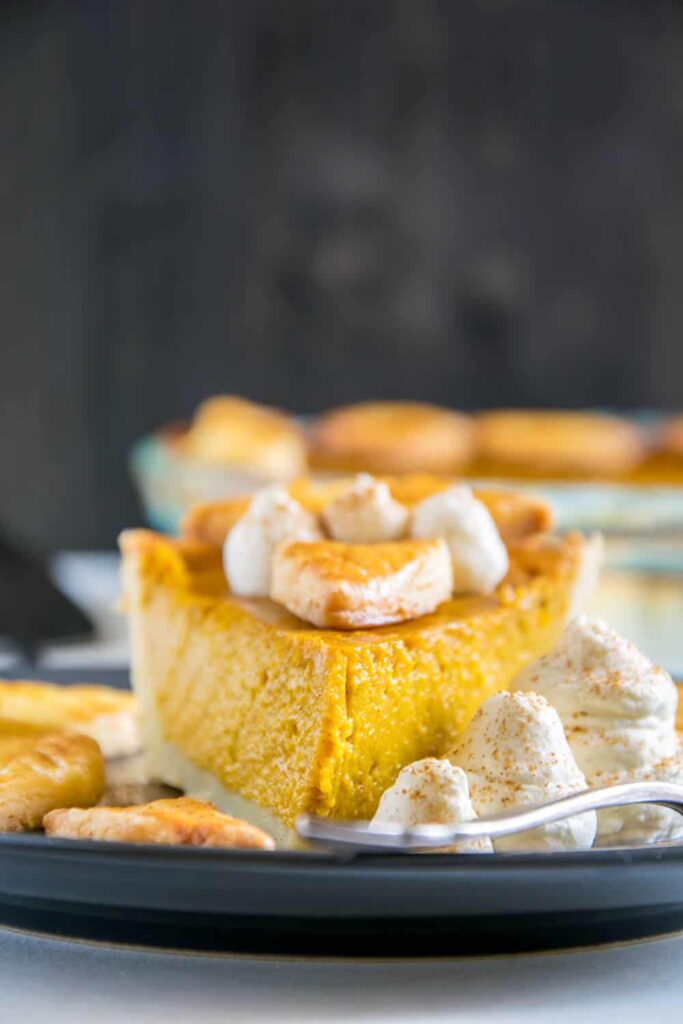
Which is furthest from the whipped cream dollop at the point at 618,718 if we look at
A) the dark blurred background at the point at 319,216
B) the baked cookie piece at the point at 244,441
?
the dark blurred background at the point at 319,216

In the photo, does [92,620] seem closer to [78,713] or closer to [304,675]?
[78,713]

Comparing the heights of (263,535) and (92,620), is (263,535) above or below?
above

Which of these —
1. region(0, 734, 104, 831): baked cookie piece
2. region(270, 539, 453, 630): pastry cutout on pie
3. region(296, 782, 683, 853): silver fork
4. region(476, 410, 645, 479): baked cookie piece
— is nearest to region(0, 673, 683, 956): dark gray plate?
region(296, 782, 683, 853): silver fork

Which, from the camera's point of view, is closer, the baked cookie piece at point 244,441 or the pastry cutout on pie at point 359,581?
the pastry cutout on pie at point 359,581

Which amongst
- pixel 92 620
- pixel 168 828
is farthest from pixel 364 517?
pixel 92 620

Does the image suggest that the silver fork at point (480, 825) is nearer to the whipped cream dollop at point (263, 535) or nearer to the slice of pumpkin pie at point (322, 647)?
the slice of pumpkin pie at point (322, 647)

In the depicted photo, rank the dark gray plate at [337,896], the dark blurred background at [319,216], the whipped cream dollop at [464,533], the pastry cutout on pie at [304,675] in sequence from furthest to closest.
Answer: the dark blurred background at [319,216]
the whipped cream dollop at [464,533]
the pastry cutout on pie at [304,675]
the dark gray plate at [337,896]

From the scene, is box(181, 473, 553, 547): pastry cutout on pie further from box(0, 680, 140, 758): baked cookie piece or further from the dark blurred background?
the dark blurred background

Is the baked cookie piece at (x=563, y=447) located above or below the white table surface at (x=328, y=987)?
above
